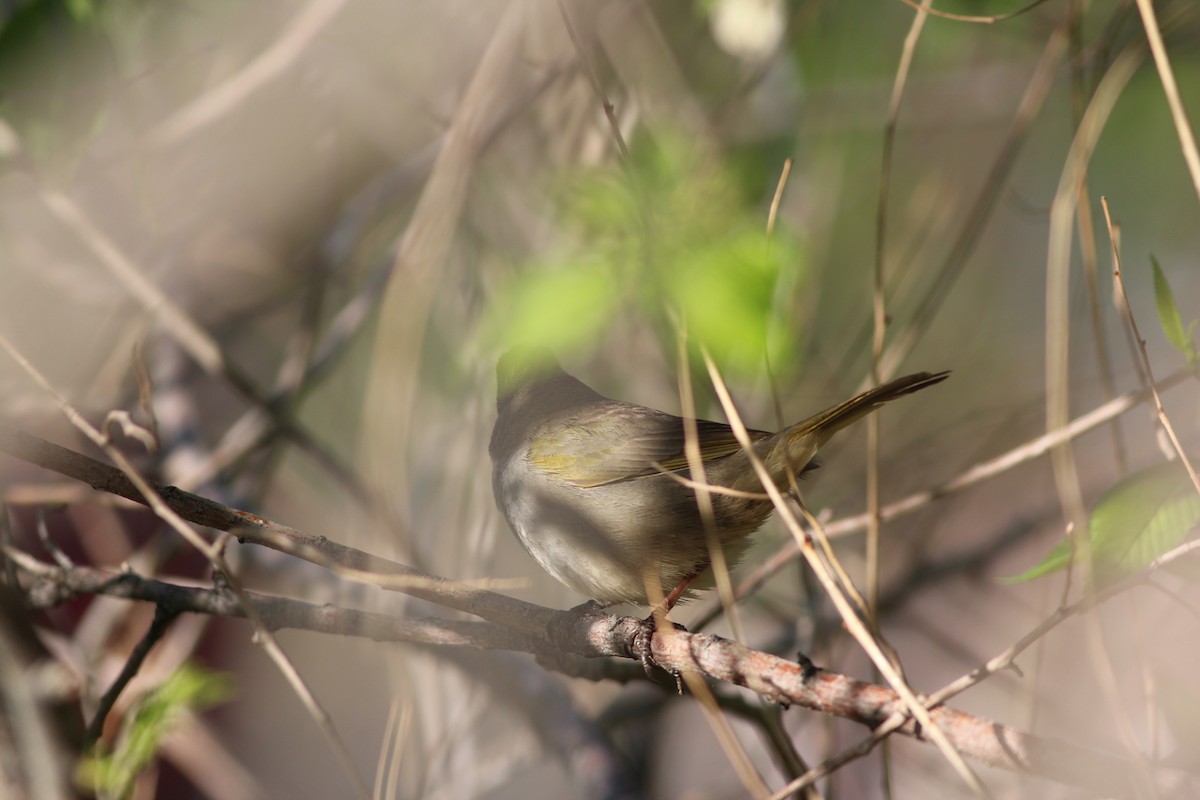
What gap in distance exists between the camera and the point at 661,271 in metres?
1.88

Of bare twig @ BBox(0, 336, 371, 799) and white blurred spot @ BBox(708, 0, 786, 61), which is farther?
white blurred spot @ BBox(708, 0, 786, 61)

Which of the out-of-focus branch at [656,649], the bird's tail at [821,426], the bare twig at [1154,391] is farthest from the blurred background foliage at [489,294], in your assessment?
the bare twig at [1154,391]

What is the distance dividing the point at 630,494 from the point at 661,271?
4.27 feet

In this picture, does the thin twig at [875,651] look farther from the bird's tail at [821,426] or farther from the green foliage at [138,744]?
the green foliage at [138,744]

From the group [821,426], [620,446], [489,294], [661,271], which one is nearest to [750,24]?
[489,294]

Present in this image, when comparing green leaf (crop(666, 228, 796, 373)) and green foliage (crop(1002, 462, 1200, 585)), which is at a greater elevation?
green leaf (crop(666, 228, 796, 373))

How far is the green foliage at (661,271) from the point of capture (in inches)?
71.7

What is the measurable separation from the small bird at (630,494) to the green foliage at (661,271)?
717 mm

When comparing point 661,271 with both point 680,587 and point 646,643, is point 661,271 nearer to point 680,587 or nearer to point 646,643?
point 646,643

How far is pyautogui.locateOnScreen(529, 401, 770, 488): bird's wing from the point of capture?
3.11 meters

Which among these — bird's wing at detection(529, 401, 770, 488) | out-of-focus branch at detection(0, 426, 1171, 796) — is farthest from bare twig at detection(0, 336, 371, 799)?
bird's wing at detection(529, 401, 770, 488)

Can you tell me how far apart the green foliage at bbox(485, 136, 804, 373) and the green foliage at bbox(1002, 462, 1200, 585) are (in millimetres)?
710

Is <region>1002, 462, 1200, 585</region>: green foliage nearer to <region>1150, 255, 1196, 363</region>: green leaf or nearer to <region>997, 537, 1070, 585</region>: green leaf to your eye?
<region>997, 537, 1070, 585</region>: green leaf

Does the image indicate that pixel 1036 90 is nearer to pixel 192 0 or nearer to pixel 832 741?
pixel 832 741
